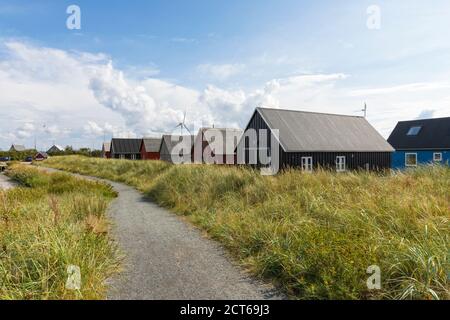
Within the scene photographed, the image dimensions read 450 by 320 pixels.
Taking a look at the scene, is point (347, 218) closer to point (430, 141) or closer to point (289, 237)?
point (289, 237)

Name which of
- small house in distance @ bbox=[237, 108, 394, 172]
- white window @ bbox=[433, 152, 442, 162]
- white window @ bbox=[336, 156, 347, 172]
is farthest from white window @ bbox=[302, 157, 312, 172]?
white window @ bbox=[433, 152, 442, 162]

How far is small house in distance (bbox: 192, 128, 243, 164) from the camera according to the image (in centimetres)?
3576

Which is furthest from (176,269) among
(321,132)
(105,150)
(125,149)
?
(105,150)

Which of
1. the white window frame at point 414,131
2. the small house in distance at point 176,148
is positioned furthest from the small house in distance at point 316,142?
the small house in distance at point 176,148

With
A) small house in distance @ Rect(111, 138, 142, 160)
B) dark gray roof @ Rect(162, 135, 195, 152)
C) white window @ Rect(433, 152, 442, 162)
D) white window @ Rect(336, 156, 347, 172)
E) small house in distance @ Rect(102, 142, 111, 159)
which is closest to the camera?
white window @ Rect(336, 156, 347, 172)

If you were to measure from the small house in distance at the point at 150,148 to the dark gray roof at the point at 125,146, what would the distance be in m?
5.12

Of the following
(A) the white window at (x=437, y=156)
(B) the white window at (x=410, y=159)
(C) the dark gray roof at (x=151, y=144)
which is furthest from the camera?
(C) the dark gray roof at (x=151, y=144)

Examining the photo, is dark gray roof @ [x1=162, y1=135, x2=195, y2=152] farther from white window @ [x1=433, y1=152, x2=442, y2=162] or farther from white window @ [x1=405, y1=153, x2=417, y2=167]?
white window @ [x1=433, y1=152, x2=442, y2=162]

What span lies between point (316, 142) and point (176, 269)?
Result: 1888cm

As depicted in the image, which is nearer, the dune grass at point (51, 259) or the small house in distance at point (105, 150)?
the dune grass at point (51, 259)

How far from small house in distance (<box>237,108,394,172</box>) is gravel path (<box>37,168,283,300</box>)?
548 inches

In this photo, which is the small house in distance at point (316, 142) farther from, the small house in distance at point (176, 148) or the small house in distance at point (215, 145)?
the small house in distance at point (176, 148)

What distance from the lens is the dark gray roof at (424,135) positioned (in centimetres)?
2702

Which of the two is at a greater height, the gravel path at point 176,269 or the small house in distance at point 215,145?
the small house in distance at point 215,145
